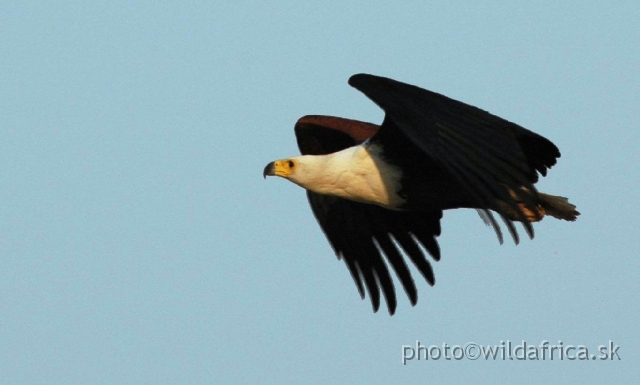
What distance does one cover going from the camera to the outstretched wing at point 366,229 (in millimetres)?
11859

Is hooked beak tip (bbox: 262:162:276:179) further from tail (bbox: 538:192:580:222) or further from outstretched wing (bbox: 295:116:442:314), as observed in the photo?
tail (bbox: 538:192:580:222)

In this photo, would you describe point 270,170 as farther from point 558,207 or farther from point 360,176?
point 558,207

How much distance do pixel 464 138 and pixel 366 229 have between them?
305cm

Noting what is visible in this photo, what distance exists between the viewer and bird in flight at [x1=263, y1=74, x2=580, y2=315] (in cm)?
910

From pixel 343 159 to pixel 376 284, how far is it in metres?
1.67

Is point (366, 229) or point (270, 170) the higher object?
point (270, 170)

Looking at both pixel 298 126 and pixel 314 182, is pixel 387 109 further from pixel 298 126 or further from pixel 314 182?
pixel 298 126

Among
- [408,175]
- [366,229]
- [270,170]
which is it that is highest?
[270,170]

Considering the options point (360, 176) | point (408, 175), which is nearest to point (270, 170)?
point (360, 176)

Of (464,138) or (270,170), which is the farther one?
(270,170)

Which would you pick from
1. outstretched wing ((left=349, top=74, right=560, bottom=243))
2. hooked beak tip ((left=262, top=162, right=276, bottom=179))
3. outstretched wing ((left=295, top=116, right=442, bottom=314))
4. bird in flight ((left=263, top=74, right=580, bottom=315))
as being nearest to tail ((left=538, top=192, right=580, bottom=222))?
bird in flight ((left=263, top=74, right=580, bottom=315))

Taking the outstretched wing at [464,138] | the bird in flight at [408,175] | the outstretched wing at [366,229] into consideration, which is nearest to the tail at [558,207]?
the bird in flight at [408,175]

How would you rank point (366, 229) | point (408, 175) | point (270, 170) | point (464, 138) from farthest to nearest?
point (366, 229)
point (270, 170)
point (408, 175)
point (464, 138)

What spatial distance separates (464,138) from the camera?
923 cm
